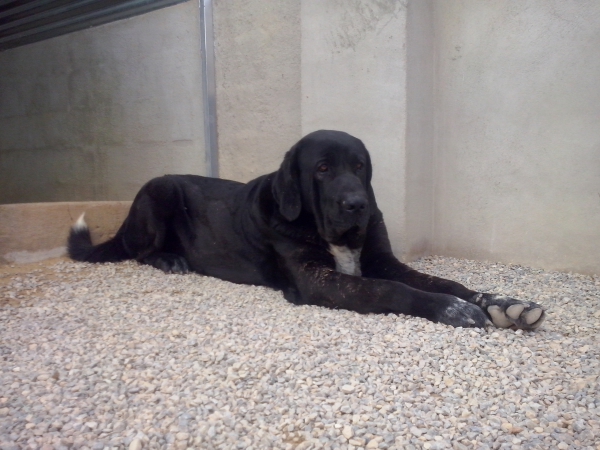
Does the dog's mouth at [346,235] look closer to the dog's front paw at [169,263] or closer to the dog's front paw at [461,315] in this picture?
the dog's front paw at [461,315]

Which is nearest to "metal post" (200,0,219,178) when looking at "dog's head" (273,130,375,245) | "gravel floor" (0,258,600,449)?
"dog's head" (273,130,375,245)

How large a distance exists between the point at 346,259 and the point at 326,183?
0.53 m

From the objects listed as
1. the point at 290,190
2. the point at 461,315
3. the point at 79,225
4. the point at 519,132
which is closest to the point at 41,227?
the point at 79,225

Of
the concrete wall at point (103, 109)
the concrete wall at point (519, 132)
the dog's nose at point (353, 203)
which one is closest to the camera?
the dog's nose at point (353, 203)

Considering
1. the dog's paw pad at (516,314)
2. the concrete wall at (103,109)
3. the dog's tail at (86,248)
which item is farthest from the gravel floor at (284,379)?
the concrete wall at (103,109)

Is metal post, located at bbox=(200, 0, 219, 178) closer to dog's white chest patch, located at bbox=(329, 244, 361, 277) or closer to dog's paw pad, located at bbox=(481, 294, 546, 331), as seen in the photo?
dog's white chest patch, located at bbox=(329, 244, 361, 277)

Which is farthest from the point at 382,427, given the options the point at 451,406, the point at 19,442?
the point at 19,442

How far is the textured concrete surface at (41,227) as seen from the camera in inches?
160

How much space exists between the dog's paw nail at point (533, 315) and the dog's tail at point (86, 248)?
3.15m

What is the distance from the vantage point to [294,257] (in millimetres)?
3264

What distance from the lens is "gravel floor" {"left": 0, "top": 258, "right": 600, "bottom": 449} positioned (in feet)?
5.23

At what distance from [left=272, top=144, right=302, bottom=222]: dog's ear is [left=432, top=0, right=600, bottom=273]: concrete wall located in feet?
5.12

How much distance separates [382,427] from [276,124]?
11.9 feet

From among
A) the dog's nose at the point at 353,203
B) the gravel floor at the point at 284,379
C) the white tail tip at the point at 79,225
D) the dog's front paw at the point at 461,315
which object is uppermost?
the dog's nose at the point at 353,203
